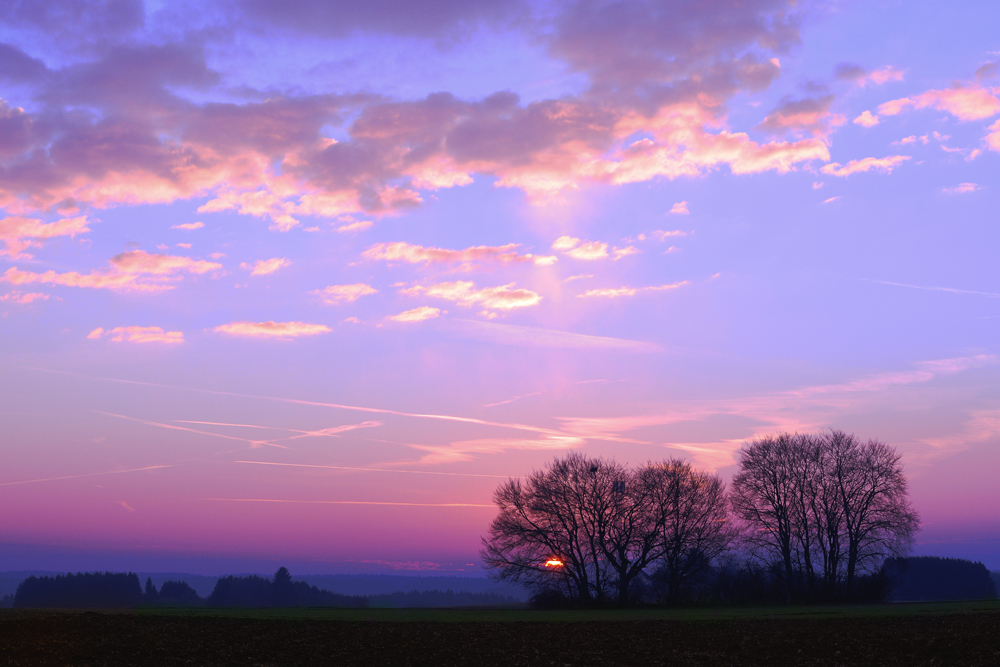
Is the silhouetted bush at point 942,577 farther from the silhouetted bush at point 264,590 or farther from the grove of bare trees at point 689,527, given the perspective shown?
the silhouetted bush at point 264,590

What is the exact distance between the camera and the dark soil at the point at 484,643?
23516 millimetres

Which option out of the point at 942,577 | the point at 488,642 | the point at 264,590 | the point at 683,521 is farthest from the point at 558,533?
the point at 264,590

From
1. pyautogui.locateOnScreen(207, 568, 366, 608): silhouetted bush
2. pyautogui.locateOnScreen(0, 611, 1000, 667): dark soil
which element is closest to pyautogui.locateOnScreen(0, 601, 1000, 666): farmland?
pyautogui.locateOnScreen(0, 611, 1000, 667): dark soil

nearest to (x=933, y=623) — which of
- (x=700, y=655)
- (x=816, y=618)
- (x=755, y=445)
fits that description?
(x=816, y=618)

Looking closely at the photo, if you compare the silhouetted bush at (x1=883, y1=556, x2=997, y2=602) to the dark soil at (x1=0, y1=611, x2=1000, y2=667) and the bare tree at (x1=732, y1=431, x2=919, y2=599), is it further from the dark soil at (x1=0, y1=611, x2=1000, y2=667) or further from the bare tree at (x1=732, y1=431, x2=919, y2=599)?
the dark soil at (x1=0, y1=611, x2=1000, y2=667)

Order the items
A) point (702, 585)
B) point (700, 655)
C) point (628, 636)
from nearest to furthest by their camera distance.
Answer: point (700, 655) → point (628, 636) → point (702, 585)

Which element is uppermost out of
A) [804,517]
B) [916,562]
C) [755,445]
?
[755,445]

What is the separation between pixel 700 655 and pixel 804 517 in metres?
48.8

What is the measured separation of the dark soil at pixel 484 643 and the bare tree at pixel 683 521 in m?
32.8

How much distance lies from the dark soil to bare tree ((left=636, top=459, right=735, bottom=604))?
108ft

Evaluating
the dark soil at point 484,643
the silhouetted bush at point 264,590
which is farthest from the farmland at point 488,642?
the silhouetted bush at point 264,590

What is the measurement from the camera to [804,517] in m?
68.5

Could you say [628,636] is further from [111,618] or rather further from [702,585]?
[702,585]

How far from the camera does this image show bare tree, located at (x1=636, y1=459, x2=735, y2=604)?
65938mm
